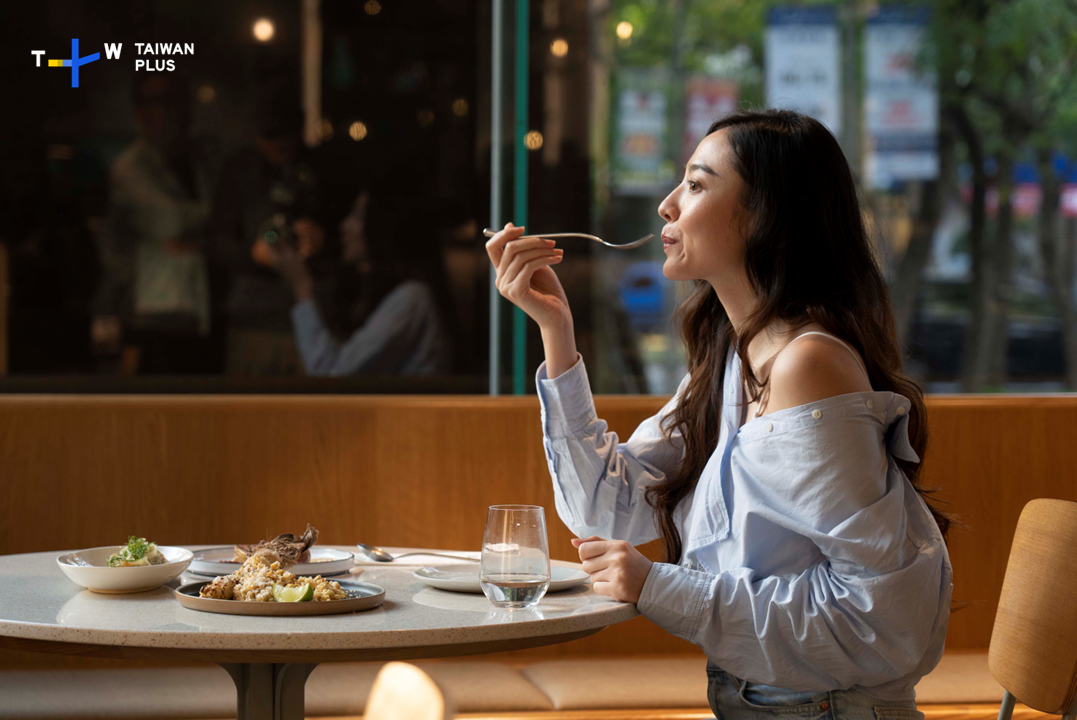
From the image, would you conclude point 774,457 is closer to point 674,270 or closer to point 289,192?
point 674,270

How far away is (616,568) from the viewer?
4.44 feet

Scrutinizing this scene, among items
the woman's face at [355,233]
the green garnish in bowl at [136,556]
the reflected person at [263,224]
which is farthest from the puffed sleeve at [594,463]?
the woman's face at [355,233]

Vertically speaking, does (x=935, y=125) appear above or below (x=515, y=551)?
above

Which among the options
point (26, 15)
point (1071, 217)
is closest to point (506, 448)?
point (26, 15)

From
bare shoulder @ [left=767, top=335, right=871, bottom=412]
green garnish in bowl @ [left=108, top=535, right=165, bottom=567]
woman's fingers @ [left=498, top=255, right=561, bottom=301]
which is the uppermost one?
woman's fingers @ [left=498, top=255, right=561, bottom=301]

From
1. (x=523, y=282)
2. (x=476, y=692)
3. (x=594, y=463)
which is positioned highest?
(x=523, y=282)

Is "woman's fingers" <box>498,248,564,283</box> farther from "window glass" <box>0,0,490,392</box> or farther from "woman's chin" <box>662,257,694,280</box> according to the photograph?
"window glass" <box>0,0,490,392</box>

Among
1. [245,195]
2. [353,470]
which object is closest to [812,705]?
[353,470]

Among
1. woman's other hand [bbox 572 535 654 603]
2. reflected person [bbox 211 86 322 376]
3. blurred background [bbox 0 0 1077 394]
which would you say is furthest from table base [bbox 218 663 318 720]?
reflected person [bbox 211 86 322 376]

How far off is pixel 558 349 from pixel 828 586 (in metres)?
0.59

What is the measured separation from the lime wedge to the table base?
94 mm

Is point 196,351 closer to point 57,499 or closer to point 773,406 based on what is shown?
point 57,499

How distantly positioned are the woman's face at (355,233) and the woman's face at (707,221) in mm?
2194

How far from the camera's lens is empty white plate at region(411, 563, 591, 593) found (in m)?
1.41
